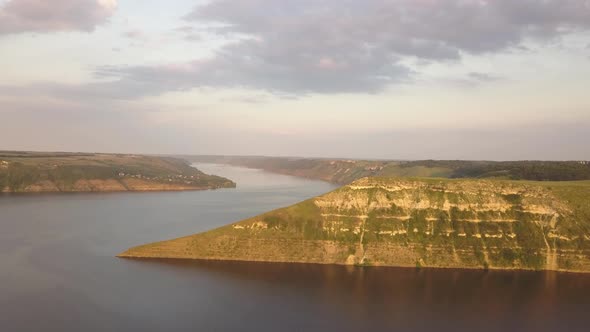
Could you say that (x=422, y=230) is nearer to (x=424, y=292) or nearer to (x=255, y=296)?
(x=424, y=292)

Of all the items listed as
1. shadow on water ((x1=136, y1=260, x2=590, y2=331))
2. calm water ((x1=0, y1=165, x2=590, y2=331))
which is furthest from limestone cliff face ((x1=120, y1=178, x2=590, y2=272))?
calm water ((x1=0, y1=165, x2=590, y2=331))

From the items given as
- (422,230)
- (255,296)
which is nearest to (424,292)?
(422,230)

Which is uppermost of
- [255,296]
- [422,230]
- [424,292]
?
[422,230]

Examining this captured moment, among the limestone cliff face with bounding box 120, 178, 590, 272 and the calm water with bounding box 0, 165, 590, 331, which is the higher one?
the limestone cliff face with bounding box 120, 178, 590, 272

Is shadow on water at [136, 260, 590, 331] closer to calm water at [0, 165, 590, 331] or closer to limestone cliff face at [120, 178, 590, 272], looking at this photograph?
calm water at [0, 165, 590, 331]

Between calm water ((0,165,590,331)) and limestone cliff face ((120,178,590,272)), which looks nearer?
calm water ((0,165,590,331))

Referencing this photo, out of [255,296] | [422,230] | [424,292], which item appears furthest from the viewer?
[422,230]

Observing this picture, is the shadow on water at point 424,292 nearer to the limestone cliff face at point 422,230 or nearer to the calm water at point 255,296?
the calm water at point 255,296
